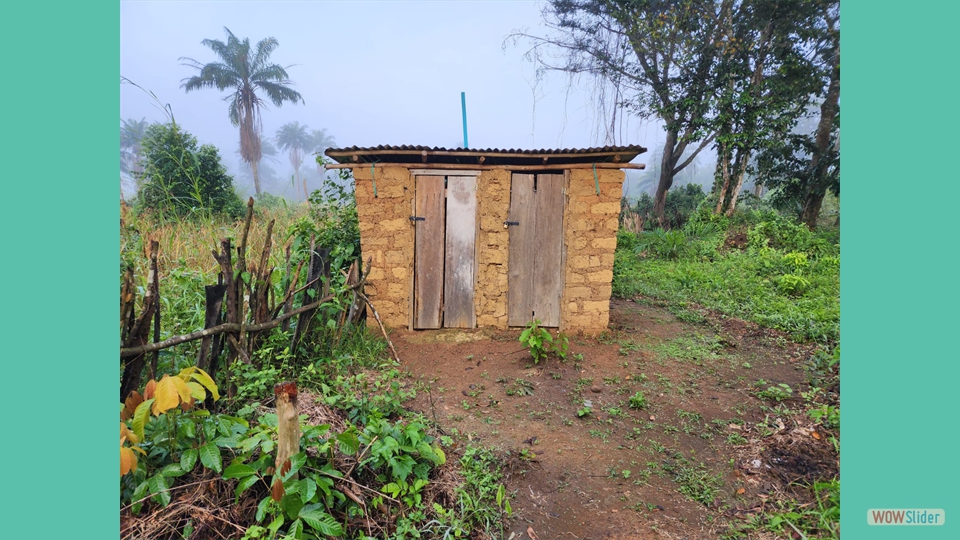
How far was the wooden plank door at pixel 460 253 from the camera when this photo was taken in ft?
20.2

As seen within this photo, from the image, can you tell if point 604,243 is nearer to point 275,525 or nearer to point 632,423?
point 632,423

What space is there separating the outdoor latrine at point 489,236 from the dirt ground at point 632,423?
1.38ft

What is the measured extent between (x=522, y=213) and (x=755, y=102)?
10.0m

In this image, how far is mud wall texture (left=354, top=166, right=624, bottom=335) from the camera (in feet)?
19.5

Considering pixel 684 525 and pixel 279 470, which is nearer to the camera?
pixel 279 470

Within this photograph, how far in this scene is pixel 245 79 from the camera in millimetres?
31484

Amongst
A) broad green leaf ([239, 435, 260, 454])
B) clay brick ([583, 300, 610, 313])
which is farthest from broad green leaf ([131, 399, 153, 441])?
clay brick ([583, 300, 610, 313])

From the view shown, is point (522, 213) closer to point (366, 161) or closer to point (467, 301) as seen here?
point (467, 301)

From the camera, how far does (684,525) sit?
3.01 m

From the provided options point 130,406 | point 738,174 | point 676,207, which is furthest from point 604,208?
point 676,207

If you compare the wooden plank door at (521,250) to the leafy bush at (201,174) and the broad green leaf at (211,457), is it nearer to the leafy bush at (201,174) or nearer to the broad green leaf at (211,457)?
the broad green leaf at (211,457)

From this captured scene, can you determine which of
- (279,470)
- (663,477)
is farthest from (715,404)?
(279,470)

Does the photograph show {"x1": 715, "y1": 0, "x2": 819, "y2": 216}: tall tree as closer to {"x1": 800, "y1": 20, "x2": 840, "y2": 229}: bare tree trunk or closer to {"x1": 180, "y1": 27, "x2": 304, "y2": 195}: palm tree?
{"x1": 800, "y1": 20, "x2": 840, "y2": 229}: bare tree trunk

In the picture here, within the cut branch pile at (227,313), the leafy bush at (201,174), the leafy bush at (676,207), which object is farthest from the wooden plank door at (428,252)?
the leafy bush at (676,207)
